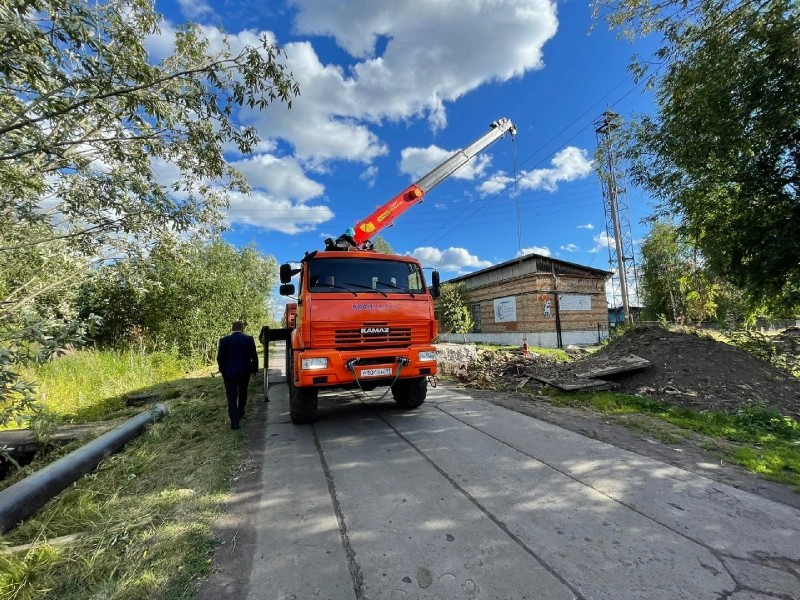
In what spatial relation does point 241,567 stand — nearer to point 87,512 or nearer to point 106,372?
point 87,512

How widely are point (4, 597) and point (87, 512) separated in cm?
100

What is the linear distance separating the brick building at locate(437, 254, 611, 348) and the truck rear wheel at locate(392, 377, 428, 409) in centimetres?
1698

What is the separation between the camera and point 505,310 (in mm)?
24078

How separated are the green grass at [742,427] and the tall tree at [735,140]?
10.5ft

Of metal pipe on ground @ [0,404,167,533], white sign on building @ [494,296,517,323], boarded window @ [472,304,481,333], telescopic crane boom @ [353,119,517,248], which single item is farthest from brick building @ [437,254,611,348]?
metal pipe on ground @ [0,404,167,533]

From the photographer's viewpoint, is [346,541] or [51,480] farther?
[51,480]

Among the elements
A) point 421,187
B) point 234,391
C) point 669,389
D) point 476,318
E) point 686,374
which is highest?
point 421,187

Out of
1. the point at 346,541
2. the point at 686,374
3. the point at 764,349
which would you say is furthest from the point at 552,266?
the point at 346,541

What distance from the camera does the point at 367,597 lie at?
2.12 m

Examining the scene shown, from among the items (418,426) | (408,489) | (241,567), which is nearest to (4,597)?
(241,567)

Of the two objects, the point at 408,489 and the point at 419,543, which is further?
the point at 408,489

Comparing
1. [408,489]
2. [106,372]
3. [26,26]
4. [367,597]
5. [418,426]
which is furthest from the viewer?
[106,372]

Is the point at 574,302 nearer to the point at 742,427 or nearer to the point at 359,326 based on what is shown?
the point at 742,427

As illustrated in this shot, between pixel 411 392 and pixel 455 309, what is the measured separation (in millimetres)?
18265
